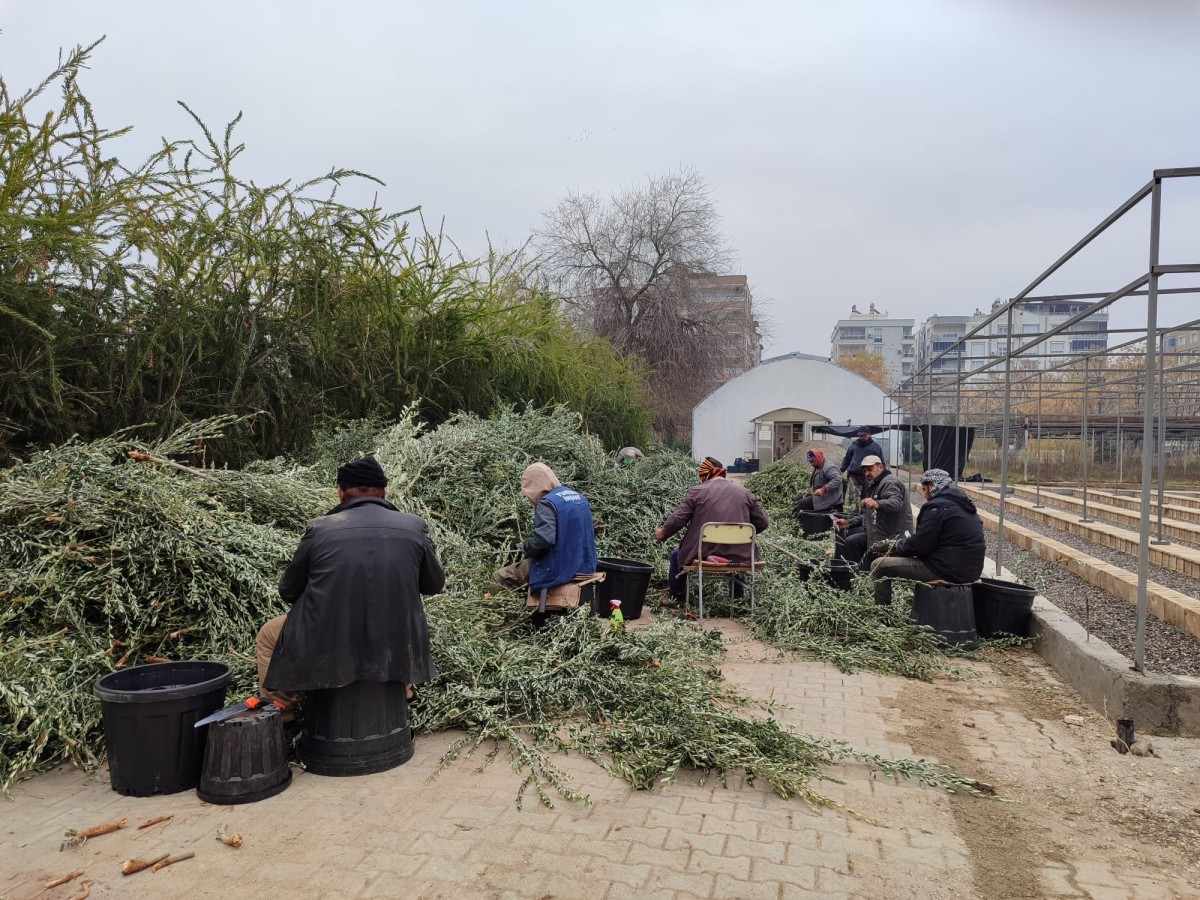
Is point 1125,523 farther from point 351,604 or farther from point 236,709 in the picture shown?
point 236,709

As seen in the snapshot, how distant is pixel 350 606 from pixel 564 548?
2207mm

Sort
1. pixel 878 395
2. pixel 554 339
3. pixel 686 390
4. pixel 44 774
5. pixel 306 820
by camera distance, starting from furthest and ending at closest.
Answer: pixel 686 390 < pixel 878 395 < pixel 554 339 < pixel 44 774 < pixel 306 820

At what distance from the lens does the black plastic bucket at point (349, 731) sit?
4.12 metres

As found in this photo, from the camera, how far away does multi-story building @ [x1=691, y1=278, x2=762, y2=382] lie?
37.1m

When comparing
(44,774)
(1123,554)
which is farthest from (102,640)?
(1123,554)

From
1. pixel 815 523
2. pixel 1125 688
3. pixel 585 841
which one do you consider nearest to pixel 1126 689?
pixel 1125 688

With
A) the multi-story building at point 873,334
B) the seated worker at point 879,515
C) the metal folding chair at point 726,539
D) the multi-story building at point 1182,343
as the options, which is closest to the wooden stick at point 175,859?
the metal folding chair at point 726,539

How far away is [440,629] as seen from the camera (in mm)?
5262

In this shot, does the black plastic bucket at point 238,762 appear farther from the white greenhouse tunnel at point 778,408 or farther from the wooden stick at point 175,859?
the white greenhouse tunnel at point 778,408

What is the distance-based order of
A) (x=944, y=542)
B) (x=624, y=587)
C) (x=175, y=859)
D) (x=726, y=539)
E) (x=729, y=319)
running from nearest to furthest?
1. (x=175, y=859)
2. (x=944, y=542)
3. (x=624, y=587)
4. (x=726, y=539)
5. (x=729, y=319)

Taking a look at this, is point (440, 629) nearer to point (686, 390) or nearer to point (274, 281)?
point (274, 281)

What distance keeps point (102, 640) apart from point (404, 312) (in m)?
5.85

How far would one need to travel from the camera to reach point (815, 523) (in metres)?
11.8

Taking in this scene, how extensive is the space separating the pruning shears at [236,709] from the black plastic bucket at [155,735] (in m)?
0.08
